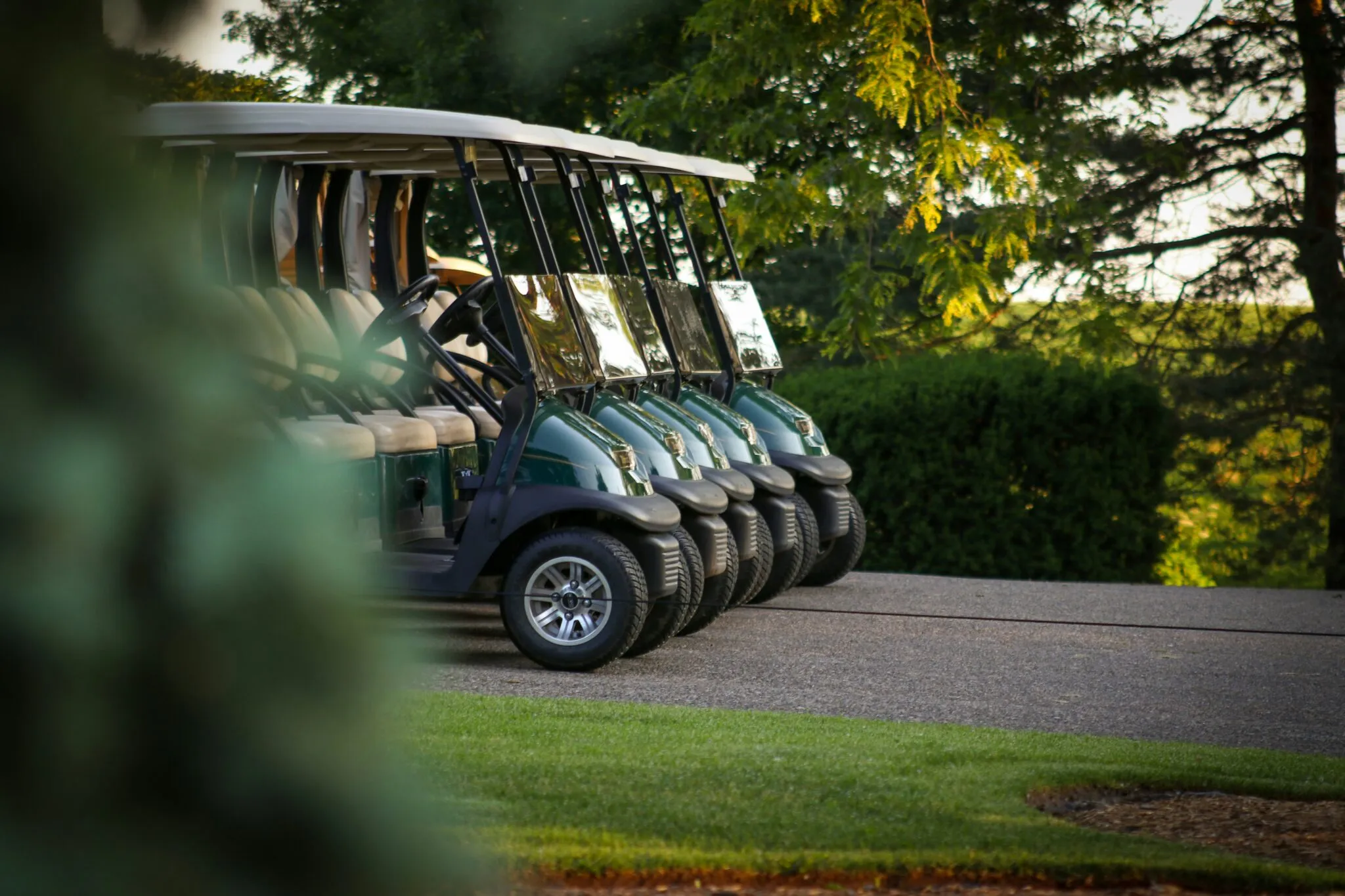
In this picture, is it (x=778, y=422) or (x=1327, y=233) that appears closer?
(x=778, y=422)

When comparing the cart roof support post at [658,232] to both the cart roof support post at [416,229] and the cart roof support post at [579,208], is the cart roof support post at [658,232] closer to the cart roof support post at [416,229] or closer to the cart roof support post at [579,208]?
the cart roof support post at [579,208]

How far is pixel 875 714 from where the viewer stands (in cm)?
650

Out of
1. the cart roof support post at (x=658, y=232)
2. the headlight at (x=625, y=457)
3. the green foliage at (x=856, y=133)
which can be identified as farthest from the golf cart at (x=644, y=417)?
the green foliage at (x=856, y=133)

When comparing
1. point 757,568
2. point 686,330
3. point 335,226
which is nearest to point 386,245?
point 335,226

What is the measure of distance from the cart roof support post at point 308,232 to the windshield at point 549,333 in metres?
2.33

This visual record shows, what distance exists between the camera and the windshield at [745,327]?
10.8 m

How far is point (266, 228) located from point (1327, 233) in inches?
345

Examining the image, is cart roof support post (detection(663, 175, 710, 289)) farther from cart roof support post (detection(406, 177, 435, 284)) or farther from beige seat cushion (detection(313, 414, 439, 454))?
beige seat cushion (detection(313, 414, 439, 454))

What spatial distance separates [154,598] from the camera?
25.1 inches

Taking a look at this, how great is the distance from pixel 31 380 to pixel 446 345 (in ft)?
32.3

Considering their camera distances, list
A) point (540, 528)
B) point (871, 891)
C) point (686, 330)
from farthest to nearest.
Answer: point (686, 330) → point (540, 528) → point (871, 891)

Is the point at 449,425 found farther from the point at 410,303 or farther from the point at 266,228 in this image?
the point at 266,228

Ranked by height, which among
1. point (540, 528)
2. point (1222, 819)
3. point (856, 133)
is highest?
point (856, 133)

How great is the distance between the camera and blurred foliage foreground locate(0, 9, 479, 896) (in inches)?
24.8
